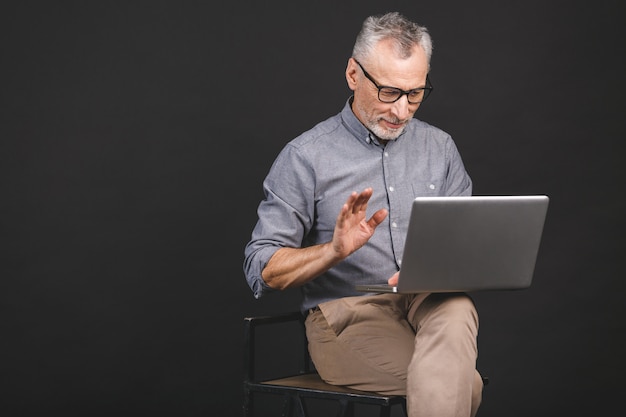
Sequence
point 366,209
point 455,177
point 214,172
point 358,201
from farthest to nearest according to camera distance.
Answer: point 214,172 < point 455,177 < point 366,209 < point 358,201

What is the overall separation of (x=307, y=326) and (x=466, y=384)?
0.65m

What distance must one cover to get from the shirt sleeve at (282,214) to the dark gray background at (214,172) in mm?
1028

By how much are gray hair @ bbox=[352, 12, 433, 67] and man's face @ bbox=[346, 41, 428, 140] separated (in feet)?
0.06

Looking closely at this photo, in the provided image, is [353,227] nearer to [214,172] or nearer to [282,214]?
[282,214]

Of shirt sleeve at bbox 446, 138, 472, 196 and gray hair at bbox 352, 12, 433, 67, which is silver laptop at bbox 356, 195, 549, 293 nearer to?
shirt sleeve at bbox 446, 138, 472, 196

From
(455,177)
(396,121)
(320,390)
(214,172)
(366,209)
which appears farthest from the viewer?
(214,172)

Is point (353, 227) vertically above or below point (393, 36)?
below

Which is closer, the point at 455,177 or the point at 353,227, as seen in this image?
the point at 353,227

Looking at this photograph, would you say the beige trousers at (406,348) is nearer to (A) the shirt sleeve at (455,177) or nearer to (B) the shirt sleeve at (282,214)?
(B) the shirt sleeve at (282,214)

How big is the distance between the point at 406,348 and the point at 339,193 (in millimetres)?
514

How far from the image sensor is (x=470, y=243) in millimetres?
2986

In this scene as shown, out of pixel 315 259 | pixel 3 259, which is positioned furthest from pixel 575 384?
pixel 3 259

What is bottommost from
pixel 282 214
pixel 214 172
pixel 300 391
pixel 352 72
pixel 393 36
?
pixel 300 391

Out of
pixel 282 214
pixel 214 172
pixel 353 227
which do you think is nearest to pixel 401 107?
pixel 282 214
